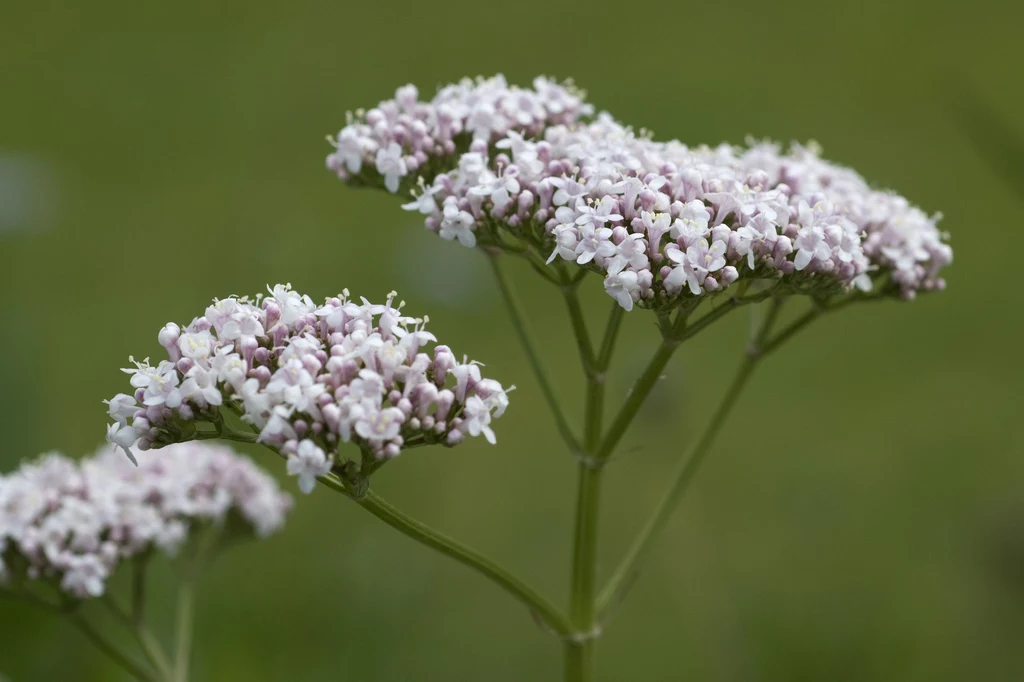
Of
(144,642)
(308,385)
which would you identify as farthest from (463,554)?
(144,642)

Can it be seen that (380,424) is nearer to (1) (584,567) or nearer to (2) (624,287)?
(2) (624,287)

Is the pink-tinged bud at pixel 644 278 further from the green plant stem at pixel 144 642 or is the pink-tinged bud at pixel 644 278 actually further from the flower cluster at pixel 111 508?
the green plant stem at pixel 144 642

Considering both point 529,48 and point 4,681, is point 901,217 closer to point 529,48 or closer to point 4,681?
point 4,681

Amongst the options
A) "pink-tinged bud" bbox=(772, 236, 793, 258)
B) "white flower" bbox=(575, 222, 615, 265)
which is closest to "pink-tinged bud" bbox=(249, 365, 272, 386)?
"white flower" bbox=(575, 222, 615, 265)

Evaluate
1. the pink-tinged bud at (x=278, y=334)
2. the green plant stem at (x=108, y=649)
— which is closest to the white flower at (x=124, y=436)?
the pink-tinged bud at (x=278, y=334)

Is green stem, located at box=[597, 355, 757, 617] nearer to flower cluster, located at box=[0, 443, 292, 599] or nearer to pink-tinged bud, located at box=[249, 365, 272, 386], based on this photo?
pink-tinged bud, located at box=[249, 365, 272, 386]

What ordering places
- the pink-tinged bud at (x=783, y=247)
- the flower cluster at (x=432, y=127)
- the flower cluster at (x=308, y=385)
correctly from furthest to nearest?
the flower cluster at (x=432, y=127), the pink-tinged bud at (x=783, y=247), the flower cluster at (x=308, y=385)

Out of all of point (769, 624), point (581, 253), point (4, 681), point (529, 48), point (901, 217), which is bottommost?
point (4, 681)

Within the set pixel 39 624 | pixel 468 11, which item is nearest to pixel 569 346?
pixel 39 624
